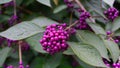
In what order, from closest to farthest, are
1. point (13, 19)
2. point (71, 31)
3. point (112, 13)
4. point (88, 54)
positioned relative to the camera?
1. point (88, 54)
2. point (71, 31)
3. point (112, 13)
4. point (13, 19)

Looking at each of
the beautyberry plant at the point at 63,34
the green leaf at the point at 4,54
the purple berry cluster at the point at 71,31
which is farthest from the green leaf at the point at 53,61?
the green leaf at the point at 4,54

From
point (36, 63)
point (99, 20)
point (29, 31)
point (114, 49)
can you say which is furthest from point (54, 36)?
point (36, 63)

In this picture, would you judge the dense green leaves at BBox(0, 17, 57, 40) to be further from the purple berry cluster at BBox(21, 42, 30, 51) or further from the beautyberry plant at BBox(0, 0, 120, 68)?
the purple berry cluster at BBox(21, 42, 30, 51)

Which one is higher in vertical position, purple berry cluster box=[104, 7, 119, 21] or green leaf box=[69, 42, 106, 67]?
purple berry cluster box=[104, 7, 119, 21]

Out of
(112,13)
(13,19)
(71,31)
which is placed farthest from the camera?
(13,19)

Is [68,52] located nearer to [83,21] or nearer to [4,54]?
[83,21]

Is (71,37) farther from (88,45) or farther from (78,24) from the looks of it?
(88,45)

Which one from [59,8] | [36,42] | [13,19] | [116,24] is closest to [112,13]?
[116,24]

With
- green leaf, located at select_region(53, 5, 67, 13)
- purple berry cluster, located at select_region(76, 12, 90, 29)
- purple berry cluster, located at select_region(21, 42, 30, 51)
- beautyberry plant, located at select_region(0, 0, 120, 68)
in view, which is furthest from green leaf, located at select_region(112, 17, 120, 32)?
purple berry cluster, located at select_region(21, 42, 30, 51)
